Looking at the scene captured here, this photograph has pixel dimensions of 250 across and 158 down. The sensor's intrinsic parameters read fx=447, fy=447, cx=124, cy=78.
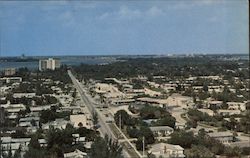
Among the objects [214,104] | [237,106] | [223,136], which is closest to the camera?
[223,136]

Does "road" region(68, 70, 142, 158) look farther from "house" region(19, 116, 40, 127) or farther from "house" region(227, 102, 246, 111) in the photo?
"house" region(227, 102, 246, 111)

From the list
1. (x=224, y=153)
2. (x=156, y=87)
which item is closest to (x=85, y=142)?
(x=224, y=153)

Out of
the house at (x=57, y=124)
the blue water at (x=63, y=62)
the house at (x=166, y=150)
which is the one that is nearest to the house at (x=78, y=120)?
the house at (x=57, y=124)

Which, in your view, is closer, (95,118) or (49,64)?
(49,64)

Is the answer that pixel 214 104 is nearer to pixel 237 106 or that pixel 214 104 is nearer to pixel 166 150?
pixel 237 106

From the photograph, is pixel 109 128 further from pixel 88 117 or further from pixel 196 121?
pixel 196 121

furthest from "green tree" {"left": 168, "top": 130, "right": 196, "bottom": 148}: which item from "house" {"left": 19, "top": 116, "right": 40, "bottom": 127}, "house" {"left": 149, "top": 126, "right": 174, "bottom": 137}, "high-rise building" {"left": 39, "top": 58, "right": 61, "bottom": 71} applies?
"high-rise building" {"left": 39, "top": 58, "right": 61, "bottom": 71}

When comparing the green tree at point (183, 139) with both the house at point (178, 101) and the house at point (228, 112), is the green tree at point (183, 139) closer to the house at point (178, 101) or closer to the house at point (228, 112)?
the house at point (178, 101)

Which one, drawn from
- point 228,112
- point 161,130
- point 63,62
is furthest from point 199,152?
point 63,62
